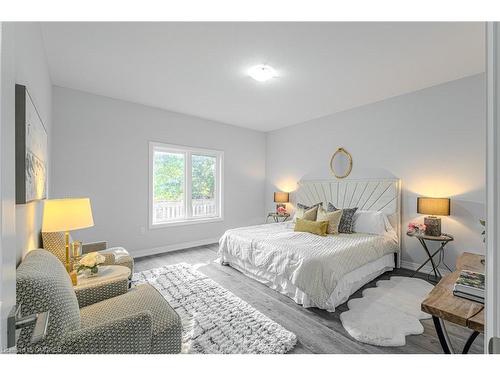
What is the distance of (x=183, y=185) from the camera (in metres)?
4.60

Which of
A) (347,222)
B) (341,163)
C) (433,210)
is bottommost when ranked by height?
(347,222)

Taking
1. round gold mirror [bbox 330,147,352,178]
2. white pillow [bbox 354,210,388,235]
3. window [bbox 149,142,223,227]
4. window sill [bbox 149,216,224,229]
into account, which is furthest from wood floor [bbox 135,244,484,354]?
round gold mirror [bbox 330,147,352,178]

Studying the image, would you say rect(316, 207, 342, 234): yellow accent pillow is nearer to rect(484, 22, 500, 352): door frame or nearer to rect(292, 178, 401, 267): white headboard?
rect(292, 178, 401, 267): white headboard

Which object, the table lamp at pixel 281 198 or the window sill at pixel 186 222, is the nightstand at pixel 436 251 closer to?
the table lamp at pixel 281 198

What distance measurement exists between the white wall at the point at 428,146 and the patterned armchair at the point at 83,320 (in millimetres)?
3630

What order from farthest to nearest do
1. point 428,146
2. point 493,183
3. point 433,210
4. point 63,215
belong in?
point 428,146 < point 433,210 < point 63,215 < point 493,183

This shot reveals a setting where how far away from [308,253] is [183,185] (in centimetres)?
309

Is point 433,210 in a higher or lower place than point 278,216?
higher

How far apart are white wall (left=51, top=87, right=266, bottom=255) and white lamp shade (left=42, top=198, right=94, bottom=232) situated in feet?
5.79

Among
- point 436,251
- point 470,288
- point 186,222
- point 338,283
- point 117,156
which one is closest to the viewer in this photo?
point 470,288

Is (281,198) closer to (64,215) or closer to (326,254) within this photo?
(326,254)

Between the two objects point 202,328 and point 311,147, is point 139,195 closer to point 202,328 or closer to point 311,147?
point 202,328

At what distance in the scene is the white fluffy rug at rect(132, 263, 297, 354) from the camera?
5.68 feet

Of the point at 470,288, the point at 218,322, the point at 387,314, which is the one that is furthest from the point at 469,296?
the point at 218,322
